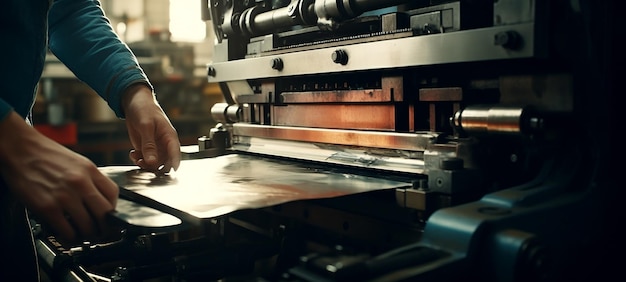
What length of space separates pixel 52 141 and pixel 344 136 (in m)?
0.75

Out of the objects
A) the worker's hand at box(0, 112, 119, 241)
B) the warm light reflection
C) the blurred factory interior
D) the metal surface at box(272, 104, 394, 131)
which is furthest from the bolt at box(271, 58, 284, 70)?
the warm light reflection

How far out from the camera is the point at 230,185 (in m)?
1.21

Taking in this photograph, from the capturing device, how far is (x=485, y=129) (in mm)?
1065

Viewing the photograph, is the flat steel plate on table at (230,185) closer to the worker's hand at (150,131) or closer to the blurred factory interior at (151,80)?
the worker's hand at (150,131)

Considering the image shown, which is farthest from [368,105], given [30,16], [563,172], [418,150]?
[30,16]

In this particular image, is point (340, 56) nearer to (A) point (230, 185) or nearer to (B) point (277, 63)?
(B) point (277, 63)

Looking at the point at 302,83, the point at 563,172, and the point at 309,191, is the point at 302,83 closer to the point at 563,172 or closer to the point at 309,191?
the point at 309,191

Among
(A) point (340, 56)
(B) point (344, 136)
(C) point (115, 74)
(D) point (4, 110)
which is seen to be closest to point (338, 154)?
(B) point (344, 136)

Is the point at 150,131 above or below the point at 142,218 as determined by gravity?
above

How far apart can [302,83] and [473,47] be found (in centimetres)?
68

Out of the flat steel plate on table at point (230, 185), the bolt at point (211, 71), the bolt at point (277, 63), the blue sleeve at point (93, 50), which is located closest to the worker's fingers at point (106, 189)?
the flat steel plate on table at point (230, 185)

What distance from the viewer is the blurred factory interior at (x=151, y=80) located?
18.0 feet

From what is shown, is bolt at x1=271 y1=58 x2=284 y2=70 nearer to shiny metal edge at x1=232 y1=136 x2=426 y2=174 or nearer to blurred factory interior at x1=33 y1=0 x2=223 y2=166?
shiny metal edge at x1=232 y1=136 x2=426 y2=174

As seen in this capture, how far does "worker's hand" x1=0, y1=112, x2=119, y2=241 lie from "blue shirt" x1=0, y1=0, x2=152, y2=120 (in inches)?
14.4
